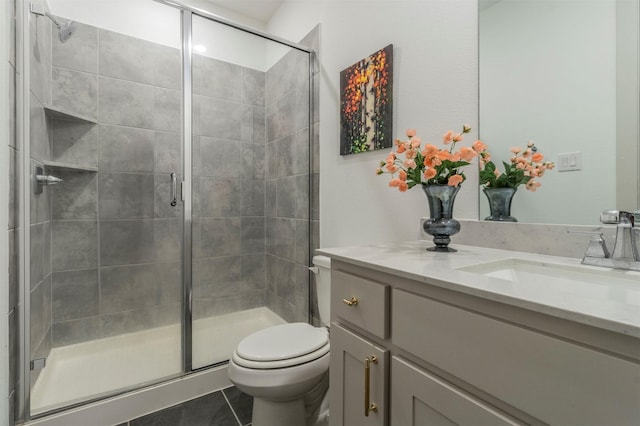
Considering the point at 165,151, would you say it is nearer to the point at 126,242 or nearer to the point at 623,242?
the point at 126,242

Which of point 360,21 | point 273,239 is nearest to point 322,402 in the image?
point 273,239

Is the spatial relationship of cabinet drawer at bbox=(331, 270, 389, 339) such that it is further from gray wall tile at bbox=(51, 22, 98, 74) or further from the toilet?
gray wall tile at bbox=(51, 22, 98, 74)

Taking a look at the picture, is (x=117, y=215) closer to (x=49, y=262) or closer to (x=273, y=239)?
(x=49, y=262)

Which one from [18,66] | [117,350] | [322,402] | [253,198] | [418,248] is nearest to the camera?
[418,248]

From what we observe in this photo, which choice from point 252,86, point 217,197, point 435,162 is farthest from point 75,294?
point 435,162

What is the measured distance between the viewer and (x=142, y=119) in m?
1.95

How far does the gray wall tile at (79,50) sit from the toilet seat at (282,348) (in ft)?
6.17

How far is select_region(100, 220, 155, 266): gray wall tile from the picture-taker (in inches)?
73.8

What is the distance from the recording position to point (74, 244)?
1.78 m

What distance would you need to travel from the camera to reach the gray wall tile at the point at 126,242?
1.88m

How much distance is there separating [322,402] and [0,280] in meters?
1.38

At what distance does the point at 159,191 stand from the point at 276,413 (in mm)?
1521

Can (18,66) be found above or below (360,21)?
below

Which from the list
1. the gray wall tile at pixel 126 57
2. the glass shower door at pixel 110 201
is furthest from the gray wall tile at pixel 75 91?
the gray wall tile at pixel 126 57
